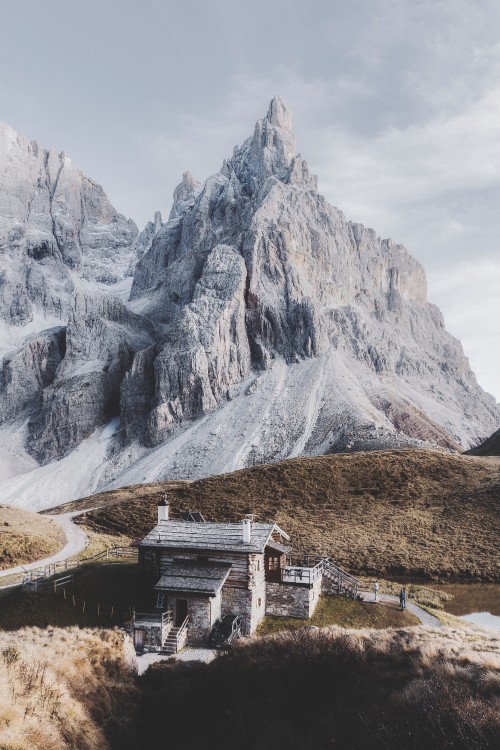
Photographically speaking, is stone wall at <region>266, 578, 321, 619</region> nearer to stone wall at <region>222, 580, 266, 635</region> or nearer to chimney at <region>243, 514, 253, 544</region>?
stone wall at <region>222, 580, 266, 635</region>

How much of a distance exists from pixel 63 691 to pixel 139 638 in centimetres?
1216

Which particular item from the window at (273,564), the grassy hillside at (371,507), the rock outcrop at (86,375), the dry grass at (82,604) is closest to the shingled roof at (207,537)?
the window at (273,564)

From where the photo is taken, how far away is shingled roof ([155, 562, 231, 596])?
25094mm

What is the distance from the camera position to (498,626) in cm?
2947

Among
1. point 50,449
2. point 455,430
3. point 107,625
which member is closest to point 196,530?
point 107,625

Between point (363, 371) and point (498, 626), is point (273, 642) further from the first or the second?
point (363, 371)

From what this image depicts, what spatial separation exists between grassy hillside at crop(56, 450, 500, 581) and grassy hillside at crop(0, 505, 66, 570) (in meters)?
8.02

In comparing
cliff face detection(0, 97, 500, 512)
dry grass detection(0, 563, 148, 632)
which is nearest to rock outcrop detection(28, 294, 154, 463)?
cliff face detection(0, 97, 500, 512)

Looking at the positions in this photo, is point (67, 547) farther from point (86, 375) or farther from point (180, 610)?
point (86, 375)

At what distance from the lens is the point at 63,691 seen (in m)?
12.5

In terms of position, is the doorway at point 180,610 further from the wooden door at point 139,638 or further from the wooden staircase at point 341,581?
the wooden staircase at point 341,581

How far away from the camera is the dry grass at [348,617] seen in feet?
87.6

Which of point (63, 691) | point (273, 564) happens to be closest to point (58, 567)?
point (273, 564)

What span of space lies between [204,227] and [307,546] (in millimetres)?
163419
